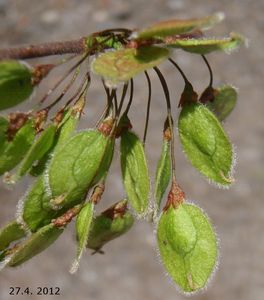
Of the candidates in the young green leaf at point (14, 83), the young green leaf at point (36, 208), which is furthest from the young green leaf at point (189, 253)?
the young green leaf at point (14, 83)

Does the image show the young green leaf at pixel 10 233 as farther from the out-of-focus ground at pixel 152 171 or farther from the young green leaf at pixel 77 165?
the out-of-focus ground at pixel 152 171

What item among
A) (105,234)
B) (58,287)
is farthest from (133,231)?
(105,234)

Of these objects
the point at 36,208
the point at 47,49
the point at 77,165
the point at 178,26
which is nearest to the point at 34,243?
the point at 36,208

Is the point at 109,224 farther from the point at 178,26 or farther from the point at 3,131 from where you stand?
the point at 178,26

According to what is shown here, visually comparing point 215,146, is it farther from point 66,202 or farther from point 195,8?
point 195,8

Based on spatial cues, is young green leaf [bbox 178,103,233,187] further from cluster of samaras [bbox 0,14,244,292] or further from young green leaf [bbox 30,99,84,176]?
young green leaf [bbox 30,99,84,176]

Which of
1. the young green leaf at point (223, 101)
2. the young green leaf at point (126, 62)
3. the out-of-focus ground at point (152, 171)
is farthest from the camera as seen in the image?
the out-of-focus ground at point (152, 171)
